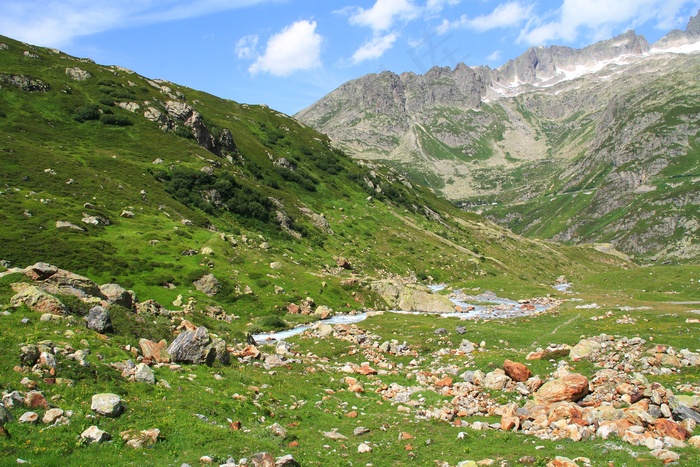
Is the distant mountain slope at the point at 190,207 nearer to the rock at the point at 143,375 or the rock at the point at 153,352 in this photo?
the rock at the point at 153,352

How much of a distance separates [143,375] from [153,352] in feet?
12.5

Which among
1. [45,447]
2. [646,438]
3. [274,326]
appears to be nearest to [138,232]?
[274,326]

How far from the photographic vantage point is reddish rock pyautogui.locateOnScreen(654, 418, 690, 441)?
15531 mm

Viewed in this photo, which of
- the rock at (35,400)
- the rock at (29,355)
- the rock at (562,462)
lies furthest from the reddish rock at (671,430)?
the rock at (29,355)

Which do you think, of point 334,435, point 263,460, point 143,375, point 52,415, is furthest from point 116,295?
point 263,460

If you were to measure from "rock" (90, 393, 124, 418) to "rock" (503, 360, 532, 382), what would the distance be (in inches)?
853

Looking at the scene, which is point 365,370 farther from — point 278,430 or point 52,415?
point 52,415

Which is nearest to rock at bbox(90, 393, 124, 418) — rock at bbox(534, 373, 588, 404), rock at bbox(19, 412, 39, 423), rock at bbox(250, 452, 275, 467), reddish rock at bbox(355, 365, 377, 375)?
rock at bbox(19, 412, 39, 423)

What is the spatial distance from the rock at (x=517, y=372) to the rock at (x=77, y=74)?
118 meters

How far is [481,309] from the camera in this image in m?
63.0

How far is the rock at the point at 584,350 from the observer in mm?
27272

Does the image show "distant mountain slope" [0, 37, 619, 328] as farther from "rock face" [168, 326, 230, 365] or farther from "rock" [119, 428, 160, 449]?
"rock" [119, 428, 160, 449]

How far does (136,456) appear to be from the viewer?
42.9 ft

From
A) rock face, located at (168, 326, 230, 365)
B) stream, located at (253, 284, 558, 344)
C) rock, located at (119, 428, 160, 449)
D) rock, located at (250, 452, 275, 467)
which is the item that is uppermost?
rock face, located at (168, 326, 230, 365)
